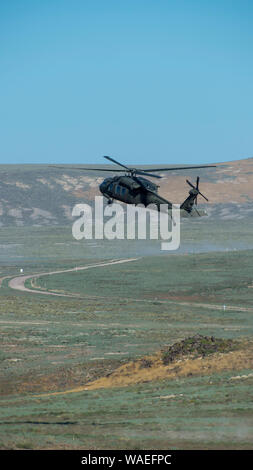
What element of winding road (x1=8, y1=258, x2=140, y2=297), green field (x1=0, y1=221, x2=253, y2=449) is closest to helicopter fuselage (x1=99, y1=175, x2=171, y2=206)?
green field (x1=0, y1=221, x2=253, y2=449)

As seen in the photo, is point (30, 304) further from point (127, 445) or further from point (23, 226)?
point (23, 226)

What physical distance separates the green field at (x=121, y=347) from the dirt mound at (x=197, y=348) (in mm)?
3509

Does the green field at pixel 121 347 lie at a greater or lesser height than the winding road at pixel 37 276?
lesser

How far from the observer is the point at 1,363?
4512 centimetres

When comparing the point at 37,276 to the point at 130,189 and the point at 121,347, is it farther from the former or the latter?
the point at 121,347

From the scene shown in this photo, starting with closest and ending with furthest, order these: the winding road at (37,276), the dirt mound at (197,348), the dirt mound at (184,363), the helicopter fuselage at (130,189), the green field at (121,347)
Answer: the green field at (121,347), the dirt mound at (184,363), the dirt mound at (197,348), the helicopter fuselage at (130,189), the winding road at (37,276)

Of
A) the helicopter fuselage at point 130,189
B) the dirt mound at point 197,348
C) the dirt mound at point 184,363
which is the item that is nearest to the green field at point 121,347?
the dirt mound at point 184,363

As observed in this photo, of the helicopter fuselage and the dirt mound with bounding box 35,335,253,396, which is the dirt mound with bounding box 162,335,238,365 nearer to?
the dirt mound with bounding box 35,335,253,396

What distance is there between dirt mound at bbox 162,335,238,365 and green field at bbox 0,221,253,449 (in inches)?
138

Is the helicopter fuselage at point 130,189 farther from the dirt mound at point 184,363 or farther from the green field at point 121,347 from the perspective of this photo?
the dirt mound at point 184,363

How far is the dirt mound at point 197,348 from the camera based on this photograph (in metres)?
42.1

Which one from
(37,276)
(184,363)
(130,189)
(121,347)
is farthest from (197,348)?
(37,276)

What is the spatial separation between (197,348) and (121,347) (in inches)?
334
